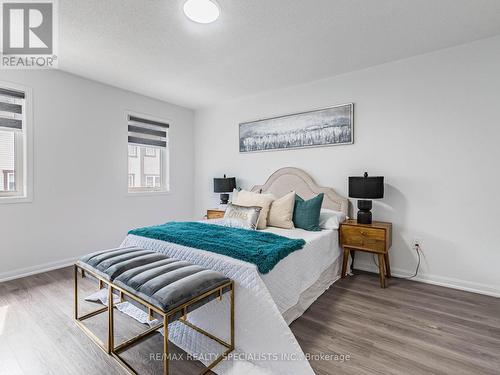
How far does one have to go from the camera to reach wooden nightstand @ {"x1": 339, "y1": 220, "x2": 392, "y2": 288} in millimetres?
2584

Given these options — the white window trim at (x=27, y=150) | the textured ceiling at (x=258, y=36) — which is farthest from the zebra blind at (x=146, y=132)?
the white window trim at (x=27, y=150)

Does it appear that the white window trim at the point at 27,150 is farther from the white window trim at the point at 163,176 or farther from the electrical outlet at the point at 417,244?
the electrical outlet at the point at 417,244

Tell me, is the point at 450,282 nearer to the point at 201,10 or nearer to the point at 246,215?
the point at 246,215

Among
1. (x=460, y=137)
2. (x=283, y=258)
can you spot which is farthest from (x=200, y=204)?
(x=460, y=137)

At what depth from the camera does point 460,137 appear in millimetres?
2580

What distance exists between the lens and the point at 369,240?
2.67 meters

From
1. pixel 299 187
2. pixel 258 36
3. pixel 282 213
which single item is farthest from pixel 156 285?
pixel 299 187

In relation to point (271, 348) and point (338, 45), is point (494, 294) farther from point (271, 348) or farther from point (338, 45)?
point (338, 45)

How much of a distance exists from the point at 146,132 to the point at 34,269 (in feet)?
7.83

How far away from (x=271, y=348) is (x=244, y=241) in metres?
0.77

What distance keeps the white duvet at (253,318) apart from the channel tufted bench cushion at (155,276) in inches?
6.0

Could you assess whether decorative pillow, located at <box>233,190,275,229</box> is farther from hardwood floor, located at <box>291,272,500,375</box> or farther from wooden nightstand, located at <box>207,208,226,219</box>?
hardwood floor, located at <box>291,272,500,375</box>

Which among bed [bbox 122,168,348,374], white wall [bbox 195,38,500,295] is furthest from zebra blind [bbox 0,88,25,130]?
white wall [bbox 195,38,500,295]

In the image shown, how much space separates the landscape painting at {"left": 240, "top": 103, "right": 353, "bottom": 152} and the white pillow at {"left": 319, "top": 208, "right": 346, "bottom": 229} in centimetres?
95
